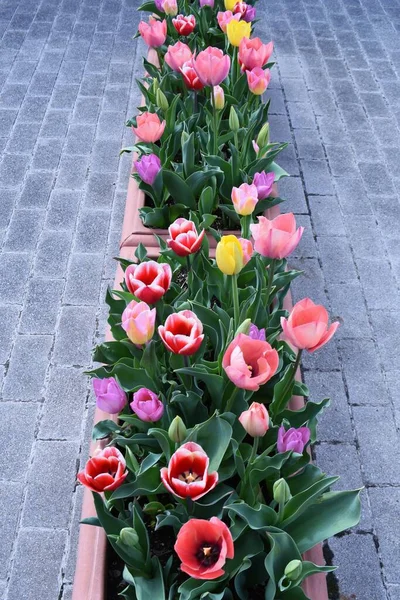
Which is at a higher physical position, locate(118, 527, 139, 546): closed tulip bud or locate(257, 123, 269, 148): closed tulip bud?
locate(257, 123, 269, 148): closed tulip bud

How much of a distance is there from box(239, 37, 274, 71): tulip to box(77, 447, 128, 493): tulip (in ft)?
5.44

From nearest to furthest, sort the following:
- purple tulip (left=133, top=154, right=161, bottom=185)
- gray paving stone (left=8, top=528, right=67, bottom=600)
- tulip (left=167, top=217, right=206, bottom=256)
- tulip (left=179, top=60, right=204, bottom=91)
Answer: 1. tulip (left=167, top=217, right=206, bottom=256)
2. gray paving stone (left=8, top=528, right=67, bottom=600)
3. purple tulip (left=133, top=154, right=161, bottom=185)
4. tulip (left=179, top=60, right=204, bottom=91)

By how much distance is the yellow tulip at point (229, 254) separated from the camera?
1523 millimetres

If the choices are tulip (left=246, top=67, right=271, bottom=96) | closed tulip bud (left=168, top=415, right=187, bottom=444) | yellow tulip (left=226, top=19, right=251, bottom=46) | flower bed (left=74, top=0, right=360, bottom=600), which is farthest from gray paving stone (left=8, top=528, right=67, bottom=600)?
yellow tulip (left=226, top=19, right=251, bottom=46)

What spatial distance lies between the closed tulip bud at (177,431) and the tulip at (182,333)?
0.15 metres

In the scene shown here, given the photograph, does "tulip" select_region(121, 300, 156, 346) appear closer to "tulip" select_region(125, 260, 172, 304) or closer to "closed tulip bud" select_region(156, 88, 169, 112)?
"tulip" select_region(125, 260, 172, 304)

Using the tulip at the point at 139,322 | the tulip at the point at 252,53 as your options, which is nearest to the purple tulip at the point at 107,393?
the tulip at the point at 139,322

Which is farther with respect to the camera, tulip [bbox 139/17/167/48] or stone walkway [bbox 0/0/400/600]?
tulip [bbox 139/17/167/48]

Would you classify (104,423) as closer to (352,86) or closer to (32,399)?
(32,399)

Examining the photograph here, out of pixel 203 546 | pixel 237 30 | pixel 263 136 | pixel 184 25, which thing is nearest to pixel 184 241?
pixel 203 546

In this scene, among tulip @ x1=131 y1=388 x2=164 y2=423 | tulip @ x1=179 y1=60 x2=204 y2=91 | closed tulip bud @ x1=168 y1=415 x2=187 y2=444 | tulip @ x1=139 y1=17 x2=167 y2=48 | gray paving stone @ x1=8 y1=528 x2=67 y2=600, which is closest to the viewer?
closed tulip bud @ x1=168 y1=415 x2=187 y2=444

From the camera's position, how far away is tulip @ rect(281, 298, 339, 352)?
1307mm

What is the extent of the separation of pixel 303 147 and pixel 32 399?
2.24 meters

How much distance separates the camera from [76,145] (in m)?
3.87
